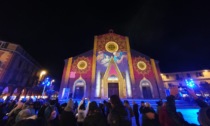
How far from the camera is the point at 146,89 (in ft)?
59.7

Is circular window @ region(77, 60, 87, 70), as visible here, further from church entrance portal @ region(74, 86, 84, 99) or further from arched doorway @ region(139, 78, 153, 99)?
arched doorway @ region(139, 78, 153, 99)

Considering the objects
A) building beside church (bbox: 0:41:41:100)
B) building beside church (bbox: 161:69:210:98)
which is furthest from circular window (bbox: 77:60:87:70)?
building beside church (bbox: 161:69:210:98)

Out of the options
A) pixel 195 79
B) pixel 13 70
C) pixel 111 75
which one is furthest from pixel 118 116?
pixel 195 79

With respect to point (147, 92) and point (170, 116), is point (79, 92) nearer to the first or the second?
point (147, 92)

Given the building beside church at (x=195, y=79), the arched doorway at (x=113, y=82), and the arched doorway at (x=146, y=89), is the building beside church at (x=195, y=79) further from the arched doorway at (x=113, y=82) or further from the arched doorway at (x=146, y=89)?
the arched doorway at (x=113, y=82)

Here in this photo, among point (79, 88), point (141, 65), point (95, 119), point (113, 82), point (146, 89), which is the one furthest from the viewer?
point (141, 65)

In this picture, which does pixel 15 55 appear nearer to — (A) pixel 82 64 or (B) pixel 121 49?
(A) pixel 82 64

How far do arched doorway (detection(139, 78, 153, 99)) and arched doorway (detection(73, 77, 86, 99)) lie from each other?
34.0 ft

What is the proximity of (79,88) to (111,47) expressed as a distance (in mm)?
10771

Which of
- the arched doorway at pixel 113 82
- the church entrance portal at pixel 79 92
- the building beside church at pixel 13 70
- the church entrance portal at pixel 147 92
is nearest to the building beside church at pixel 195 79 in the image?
the church entrance portal at pixel 147 92

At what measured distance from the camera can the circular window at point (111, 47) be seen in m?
21.3

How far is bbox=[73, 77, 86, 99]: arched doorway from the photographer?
1719cm

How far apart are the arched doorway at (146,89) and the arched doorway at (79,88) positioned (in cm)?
1038

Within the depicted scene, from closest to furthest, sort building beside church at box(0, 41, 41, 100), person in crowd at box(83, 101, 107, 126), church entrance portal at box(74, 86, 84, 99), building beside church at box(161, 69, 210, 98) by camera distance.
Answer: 1. person in crowd at box(83, 101, 107, 126)
2. church entrance portal at box(74, 86, 84, 99)
3. building beside church at box(0, 41, 41, 100)
4. building beside church at box(161, 69, 210, 98)
